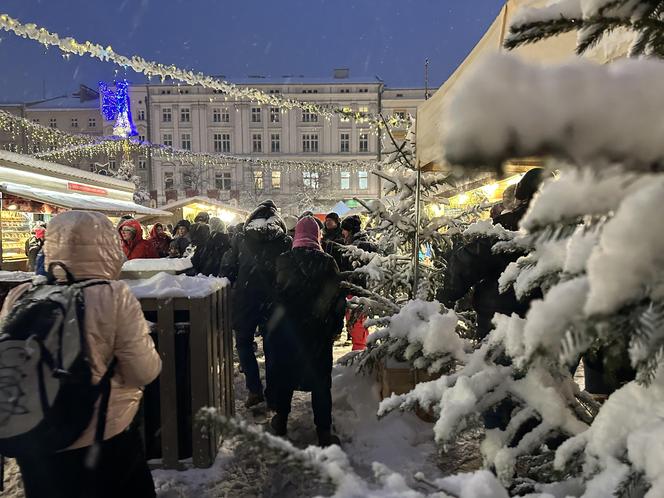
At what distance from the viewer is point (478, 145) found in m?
0.40

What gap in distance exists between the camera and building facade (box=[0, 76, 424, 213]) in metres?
42.9

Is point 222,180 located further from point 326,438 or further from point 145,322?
point 145,322

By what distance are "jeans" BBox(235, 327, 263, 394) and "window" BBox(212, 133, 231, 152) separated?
42.8 m

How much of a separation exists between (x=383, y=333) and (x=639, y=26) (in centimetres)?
111

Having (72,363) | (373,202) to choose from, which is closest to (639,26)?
(72,363)

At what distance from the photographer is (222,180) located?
45.4 metres

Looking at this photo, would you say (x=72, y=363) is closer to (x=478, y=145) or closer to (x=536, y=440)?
(x=536, y=440)

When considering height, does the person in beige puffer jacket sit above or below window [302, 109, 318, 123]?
below

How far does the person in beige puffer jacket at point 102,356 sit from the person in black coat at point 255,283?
251 centimetres

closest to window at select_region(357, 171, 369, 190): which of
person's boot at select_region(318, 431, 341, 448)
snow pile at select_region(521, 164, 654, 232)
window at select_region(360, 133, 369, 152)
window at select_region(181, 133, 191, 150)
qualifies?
window at select_region(360, 133, 369, 152)

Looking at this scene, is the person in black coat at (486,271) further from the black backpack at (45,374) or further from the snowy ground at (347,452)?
the black backpack at (45,374)

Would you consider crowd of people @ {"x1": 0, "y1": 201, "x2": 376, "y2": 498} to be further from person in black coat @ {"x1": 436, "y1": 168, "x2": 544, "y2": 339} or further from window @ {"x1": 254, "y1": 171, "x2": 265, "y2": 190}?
window @ {"x1": 254, "y1": 171, "x2": 265, "y2": 190}

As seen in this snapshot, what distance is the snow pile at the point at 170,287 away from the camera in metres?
3.07

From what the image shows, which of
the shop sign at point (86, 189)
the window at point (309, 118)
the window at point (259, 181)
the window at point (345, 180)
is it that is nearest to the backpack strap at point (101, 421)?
the shop sign at point (86, 189)
